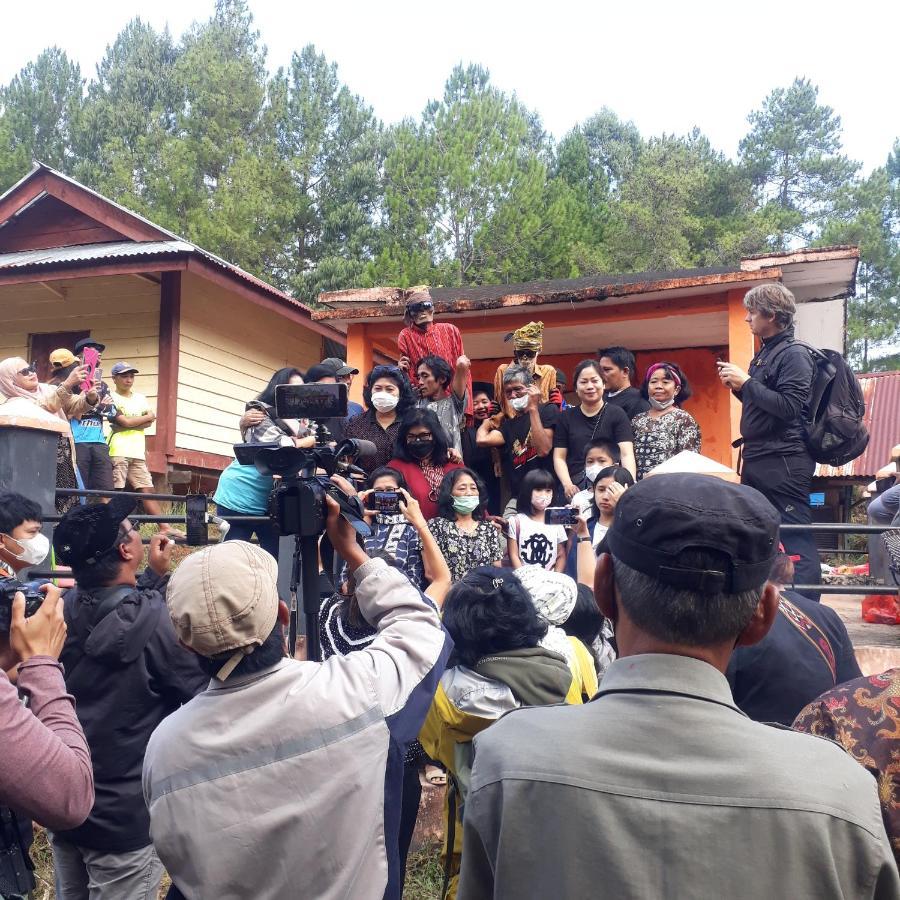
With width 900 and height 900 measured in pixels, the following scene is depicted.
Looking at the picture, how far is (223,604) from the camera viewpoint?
82.4 inches

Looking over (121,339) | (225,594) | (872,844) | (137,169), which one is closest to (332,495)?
(225,594)

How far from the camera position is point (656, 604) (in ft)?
4.68

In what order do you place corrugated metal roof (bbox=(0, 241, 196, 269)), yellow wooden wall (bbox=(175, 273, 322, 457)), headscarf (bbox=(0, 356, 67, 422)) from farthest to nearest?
yellow wooden wall (bbox=(175, 273, 322, 457)), corrugated metal roof (bbox=(0, 241, 196, 269)), headscarf (bbox=(0, 356, 67, 422))

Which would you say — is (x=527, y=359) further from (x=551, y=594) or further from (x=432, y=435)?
(x=551, y=594)

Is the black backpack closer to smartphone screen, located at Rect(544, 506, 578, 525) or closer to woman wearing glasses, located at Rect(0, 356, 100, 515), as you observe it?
smartphone screen, located at Rect(544, 506, 578, 525)

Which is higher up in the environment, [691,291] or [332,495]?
[691,291]

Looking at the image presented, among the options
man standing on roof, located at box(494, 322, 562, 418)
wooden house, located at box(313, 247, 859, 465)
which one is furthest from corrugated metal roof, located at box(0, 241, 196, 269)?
man standing on roof, located at box(494, 322, 562, 418)

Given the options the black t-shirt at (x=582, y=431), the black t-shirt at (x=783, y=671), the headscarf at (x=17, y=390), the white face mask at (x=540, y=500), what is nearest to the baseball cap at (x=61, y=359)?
the headscarf at (x=17, y=390)

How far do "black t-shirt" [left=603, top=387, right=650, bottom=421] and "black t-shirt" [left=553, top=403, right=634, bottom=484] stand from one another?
0.14 m

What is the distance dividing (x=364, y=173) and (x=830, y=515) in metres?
17.7

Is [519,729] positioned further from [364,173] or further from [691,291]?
[364,173]

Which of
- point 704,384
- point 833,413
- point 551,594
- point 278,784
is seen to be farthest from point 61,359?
point 278,784

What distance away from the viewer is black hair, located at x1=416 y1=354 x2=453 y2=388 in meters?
7.01

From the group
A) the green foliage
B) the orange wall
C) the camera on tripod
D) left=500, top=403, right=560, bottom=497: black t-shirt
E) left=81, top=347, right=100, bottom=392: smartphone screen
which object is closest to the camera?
the camera on tripod
